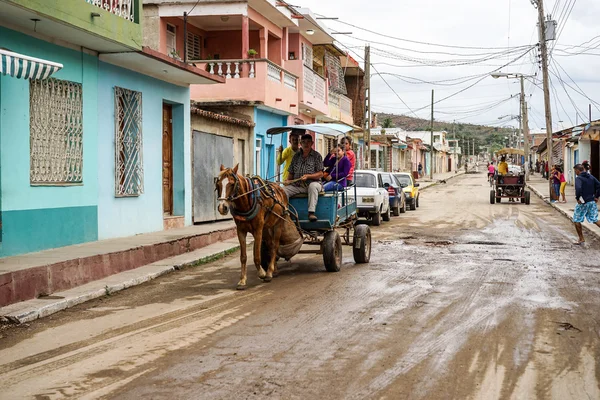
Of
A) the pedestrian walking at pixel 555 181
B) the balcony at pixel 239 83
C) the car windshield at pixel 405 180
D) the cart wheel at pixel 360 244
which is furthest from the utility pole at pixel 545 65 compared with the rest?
the cart wheel at pixel 360 244

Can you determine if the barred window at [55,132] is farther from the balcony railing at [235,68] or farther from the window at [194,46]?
the window at [194,46]

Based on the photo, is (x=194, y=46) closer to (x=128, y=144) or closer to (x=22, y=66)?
(x=128, y=144)

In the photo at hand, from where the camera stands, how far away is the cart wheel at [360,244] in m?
12.4

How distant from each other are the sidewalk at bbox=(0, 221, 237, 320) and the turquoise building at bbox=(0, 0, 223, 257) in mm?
499

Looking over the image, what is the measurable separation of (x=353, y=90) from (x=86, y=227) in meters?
34.9

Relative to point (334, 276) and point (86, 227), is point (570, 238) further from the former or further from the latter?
point (86, 227)

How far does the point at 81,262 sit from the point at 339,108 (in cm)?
2668

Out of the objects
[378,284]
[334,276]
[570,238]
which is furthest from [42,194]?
[570,238]

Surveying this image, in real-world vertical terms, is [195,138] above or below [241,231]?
above

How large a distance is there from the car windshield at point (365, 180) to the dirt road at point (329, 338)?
950cm

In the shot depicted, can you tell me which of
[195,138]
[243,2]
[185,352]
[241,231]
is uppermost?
[243,2]

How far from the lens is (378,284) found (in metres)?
10.3

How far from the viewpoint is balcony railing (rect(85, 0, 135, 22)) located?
41.0 feet

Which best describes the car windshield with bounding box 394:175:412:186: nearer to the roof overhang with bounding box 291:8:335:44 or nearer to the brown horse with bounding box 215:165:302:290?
the roof overhang with bounding box 291:8:335:44
